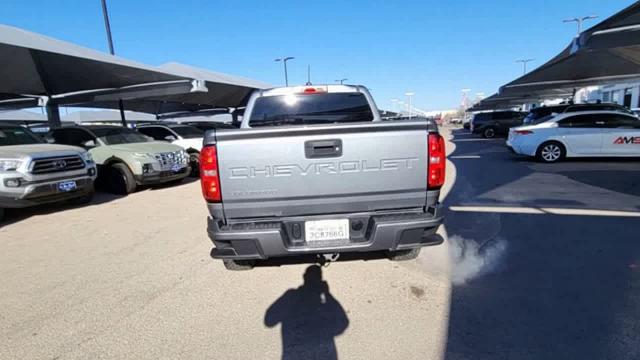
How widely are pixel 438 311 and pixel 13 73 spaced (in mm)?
13588

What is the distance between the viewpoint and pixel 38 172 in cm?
614

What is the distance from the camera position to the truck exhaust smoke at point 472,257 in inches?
139

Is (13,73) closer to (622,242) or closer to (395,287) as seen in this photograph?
(395,287)

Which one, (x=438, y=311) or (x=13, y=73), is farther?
(x=13, y=73)

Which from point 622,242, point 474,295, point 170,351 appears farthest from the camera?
point 622,242

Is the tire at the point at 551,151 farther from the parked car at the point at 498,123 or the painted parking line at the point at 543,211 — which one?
the parked car at the point at 498,123

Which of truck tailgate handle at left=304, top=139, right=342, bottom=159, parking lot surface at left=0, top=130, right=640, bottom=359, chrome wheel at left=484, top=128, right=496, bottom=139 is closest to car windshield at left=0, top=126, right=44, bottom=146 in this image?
parking lot surface at left=0, top=130, right=640, bottom=359

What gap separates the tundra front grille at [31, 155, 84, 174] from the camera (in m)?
6.14

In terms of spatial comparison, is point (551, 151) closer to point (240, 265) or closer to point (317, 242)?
point (317, 242)

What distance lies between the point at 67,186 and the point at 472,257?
23.6 feet

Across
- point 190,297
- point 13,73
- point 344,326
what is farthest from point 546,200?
point 13,73

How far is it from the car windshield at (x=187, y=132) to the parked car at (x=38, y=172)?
4.69m

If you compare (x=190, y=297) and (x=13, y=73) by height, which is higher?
(x=13, y=73)

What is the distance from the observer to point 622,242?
13.6 feet
